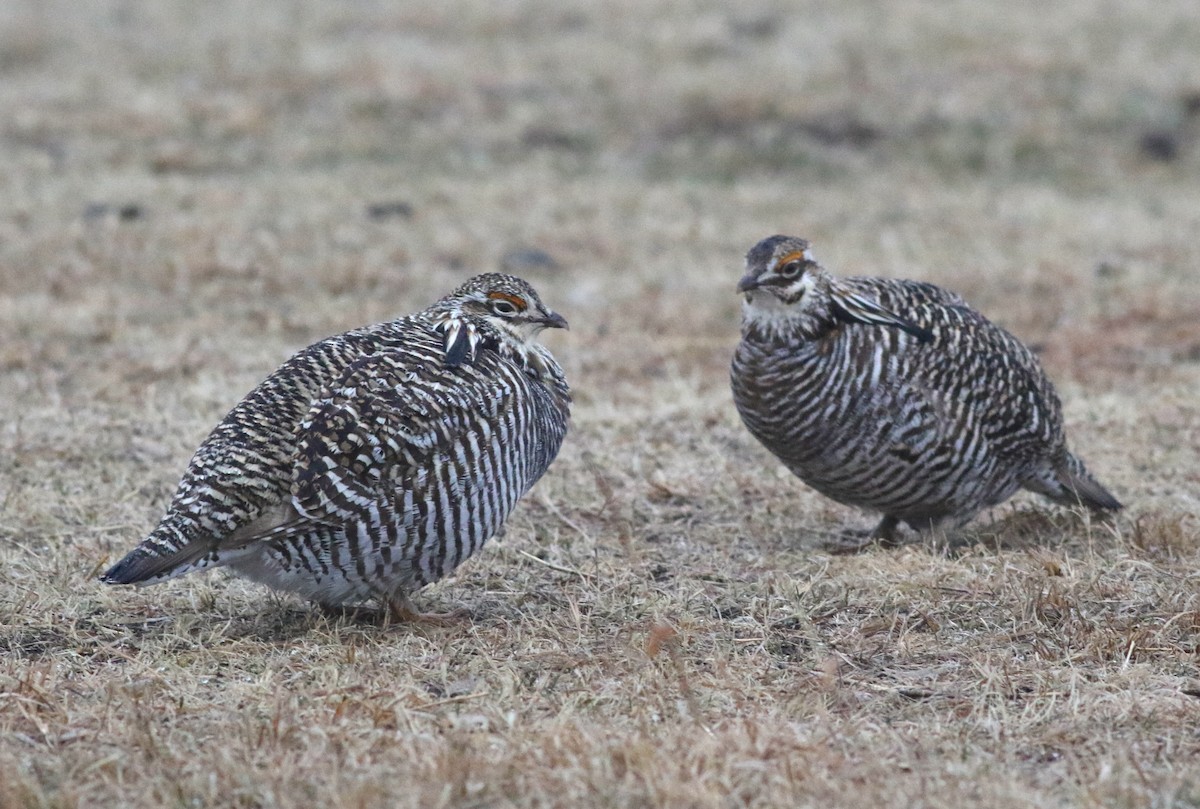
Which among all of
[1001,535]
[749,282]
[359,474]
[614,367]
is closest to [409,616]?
[359,474]

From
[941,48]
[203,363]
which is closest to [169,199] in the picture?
[203,363]

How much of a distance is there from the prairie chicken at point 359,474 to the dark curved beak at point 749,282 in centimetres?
107

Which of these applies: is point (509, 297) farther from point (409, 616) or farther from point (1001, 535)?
point (1001, 535)

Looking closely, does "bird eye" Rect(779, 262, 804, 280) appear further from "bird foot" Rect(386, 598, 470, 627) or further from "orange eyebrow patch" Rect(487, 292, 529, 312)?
"bird foot" Rect(386, 598, 470, 627)

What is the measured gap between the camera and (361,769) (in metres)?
3.81

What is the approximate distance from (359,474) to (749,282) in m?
1.83

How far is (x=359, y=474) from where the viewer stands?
471 cm

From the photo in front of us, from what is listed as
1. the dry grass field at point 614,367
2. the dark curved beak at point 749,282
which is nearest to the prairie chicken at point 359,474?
the dry grass field at point 614,367

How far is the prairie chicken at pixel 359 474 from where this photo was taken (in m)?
4.66

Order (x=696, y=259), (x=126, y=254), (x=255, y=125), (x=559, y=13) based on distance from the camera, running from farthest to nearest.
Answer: (x=559, y=13)
(x=255, y=125)
(x=696, y=259)
(x=126, y=254)

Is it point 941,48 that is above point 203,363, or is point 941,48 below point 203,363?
above

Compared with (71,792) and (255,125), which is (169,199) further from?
(71,792)

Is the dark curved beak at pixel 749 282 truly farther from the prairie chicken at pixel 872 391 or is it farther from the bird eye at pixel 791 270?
the bird eye at pixel 791 270

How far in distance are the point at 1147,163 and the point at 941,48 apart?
9.22 ft
